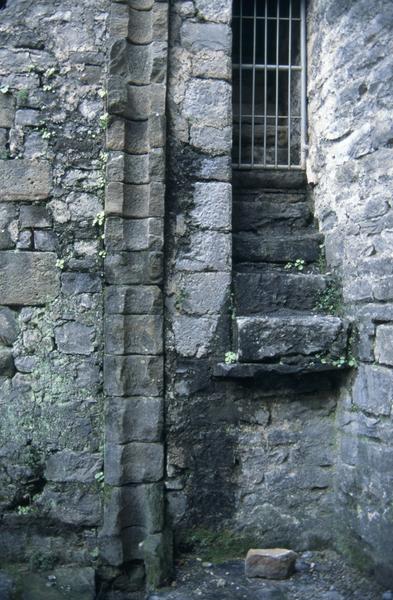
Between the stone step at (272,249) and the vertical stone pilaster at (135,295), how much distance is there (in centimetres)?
63

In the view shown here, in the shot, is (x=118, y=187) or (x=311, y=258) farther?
(x=311, y=258)

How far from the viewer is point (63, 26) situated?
4199mm

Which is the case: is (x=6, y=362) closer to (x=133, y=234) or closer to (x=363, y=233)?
(x=133, y=234)

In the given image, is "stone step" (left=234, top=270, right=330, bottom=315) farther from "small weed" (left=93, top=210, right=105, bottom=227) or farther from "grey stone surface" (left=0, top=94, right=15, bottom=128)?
"grey stone surface" (left=0, top=94, right=15, bottom=128)

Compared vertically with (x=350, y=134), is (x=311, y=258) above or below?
below

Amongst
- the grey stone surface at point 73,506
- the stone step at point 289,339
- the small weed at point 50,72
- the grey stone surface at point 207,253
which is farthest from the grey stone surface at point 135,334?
the small weed at point 50,72

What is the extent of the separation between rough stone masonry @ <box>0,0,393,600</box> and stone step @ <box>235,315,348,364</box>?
15 cm

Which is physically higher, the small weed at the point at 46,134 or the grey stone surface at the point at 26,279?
the small weed at the point at 46,134

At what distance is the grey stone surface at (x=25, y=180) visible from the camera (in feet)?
13.5

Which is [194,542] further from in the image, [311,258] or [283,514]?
[311,258]

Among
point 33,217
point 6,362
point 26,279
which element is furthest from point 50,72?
A: point 6,362

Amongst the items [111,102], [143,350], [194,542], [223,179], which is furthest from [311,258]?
[194,542]

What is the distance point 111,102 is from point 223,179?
884 mm

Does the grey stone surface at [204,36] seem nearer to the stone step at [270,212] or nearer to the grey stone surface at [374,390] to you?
the stone step at [270,212]
